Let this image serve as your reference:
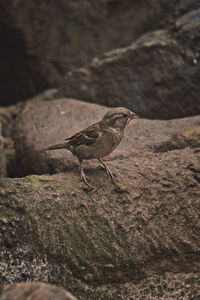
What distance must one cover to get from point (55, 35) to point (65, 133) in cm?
431

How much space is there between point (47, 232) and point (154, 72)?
439 centimetres

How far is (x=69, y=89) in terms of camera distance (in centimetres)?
806

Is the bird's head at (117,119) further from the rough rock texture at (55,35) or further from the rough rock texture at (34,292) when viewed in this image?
the rough rock texture at (55,35)

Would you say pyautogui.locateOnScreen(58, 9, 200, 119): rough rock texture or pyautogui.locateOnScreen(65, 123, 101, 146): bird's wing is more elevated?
pyautogui.locateOnScreen(58, 9, 200, 119): rough rock texture

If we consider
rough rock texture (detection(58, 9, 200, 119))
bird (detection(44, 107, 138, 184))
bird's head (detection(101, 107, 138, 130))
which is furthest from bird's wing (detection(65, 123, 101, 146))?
rough rock texture (detection(58, 9, 200, 119))

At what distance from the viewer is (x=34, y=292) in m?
3.15

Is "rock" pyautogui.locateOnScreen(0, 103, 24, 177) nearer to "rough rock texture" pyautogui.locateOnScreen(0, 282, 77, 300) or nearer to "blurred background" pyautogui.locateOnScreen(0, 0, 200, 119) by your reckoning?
"blurred background" pyautogui.locateOnScreen(0, 0, 200, 119)

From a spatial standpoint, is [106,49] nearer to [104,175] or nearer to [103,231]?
[104,175]

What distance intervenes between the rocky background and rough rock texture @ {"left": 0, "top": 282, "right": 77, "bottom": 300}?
11 millimetres

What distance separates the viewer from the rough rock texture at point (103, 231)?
4.09 m

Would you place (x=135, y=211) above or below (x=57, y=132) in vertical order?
below

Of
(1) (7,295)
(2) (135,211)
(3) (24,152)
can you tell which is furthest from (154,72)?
(1) (7,295)

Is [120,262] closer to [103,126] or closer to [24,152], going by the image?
[103,126]

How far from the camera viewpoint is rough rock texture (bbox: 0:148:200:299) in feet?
13.4
